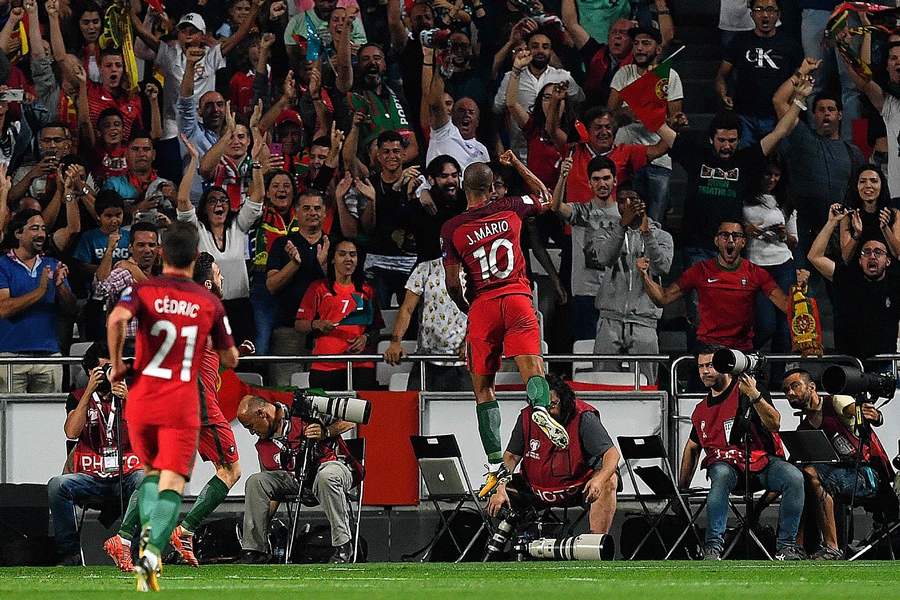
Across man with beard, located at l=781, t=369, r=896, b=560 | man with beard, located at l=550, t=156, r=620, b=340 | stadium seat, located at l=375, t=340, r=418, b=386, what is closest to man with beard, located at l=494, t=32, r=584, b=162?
man with beard, located at l=550, t=156, r=620, b=340

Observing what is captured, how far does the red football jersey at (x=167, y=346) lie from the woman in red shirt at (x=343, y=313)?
5.01 meters

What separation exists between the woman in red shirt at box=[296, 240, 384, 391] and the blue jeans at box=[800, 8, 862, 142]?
502 centimetres

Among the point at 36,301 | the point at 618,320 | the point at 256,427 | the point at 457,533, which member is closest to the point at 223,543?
the point at 256,427

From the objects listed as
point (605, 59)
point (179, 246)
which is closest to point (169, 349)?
point (179, 246)

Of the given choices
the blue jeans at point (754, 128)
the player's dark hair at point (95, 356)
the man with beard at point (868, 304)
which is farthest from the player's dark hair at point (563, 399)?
the blue jeans at point (754, 128)

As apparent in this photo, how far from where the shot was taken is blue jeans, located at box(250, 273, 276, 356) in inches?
478

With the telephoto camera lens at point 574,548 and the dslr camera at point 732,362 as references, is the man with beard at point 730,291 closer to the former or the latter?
the dslr camera at point 732,362

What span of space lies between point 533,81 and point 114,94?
Result: 13.8 ft

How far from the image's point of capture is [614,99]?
12.9 metres

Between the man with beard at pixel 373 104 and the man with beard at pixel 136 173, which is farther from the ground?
the man with beard at pixel 373 104

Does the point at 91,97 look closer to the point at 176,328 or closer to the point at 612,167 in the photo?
the point at 612,167

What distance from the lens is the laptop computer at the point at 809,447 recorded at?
33.2 ft

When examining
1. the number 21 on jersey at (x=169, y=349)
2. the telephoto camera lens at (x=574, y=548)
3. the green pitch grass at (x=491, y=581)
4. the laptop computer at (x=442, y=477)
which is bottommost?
the telephoto camera lens at (x=574, y=548)

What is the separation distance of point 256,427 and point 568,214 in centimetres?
356
